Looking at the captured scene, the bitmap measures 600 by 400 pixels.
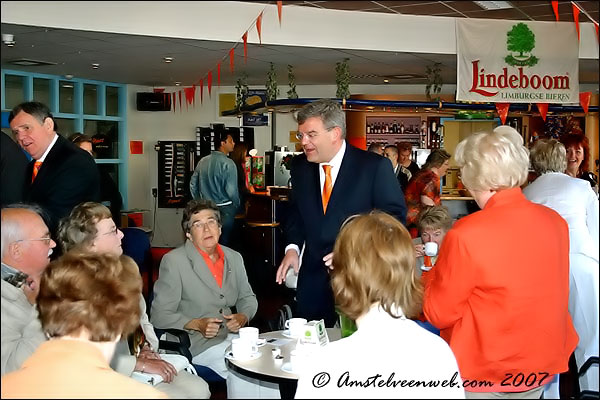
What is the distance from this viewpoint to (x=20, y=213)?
258cm

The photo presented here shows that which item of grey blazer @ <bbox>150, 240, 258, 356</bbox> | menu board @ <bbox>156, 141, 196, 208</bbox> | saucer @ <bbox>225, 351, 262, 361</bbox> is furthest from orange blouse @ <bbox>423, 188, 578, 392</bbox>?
menu board @ <bbox>156, 141, 196, 208</bbox>

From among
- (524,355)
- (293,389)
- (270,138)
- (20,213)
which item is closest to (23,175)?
(20,213)

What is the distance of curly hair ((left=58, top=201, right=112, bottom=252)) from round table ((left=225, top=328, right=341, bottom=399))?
0.86 meters

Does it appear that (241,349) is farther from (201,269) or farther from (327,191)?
(201,269)

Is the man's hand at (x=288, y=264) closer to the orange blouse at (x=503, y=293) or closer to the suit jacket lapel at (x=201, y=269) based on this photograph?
the suit jacket lapel at (x=201, y=269)

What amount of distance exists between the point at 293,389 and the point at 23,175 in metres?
1.64

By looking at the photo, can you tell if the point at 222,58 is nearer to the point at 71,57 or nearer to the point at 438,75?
the point at 71,57

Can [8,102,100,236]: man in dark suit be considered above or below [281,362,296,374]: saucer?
above

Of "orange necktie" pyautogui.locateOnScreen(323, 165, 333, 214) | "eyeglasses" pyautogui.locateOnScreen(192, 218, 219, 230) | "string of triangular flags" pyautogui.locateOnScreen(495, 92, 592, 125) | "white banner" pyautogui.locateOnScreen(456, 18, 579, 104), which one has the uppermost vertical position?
"white banner" pyautogui.locateOnScreen(456, 18, 579, 104)

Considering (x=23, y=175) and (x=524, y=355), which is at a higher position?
(x=23, y=175)

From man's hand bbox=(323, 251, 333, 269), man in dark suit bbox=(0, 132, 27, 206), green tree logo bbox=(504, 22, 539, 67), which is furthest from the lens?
green tree logo bbox=(504, 22, 539, 67)

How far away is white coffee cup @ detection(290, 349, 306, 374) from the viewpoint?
2.63m

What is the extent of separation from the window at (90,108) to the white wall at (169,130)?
167 millimetres

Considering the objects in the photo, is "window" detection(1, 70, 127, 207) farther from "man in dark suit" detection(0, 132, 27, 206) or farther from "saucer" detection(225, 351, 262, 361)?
"saucer" detection(225, 351, 262, 361)
